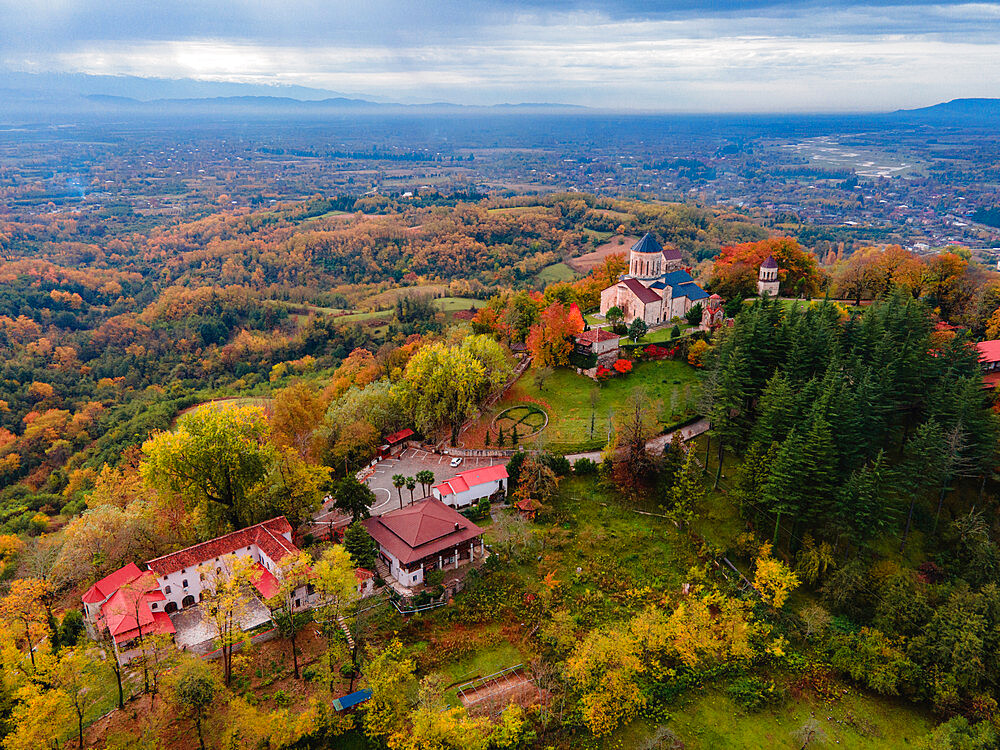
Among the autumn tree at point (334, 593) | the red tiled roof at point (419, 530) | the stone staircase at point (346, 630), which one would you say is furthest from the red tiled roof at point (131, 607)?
the red tiled roof at point (419, 530)

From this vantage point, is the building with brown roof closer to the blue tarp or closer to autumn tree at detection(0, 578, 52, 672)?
the blue tarp

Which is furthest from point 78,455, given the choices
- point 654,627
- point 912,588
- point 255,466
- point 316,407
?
point 912,588

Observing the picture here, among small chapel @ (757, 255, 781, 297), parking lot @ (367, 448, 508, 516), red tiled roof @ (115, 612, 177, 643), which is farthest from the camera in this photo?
small chapel @ (757, 255, 781, 297)

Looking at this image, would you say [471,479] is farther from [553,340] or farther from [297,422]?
[553,340]

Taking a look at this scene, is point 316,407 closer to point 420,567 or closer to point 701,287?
point 420,567

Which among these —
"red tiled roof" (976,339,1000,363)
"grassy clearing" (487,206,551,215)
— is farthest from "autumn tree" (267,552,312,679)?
"grassy clearing" (487,206,551,215)

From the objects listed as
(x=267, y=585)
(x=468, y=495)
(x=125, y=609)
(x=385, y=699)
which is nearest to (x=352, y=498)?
(x=267, y=585)
